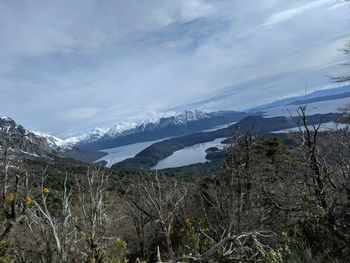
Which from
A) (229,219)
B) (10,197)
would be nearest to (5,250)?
(10,197)

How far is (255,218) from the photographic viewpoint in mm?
17109

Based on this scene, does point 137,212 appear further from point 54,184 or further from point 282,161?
point 54,184

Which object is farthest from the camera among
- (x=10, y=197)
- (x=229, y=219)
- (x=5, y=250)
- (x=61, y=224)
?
(x=10, y=197)

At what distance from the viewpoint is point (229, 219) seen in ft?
49.8

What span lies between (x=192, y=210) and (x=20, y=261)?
1865 cm

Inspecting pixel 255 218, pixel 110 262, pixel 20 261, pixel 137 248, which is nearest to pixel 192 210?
pixel 137 248

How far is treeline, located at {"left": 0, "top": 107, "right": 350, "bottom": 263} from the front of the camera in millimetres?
5523

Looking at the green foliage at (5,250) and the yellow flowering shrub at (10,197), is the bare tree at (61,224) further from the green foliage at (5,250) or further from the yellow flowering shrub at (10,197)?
the yellow flowering shrub at (10,197)

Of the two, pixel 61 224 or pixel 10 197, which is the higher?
pixel 10 197

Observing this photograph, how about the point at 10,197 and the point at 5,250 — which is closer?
the point at 5,250

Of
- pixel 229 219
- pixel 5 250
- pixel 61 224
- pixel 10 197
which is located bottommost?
pixel 229 219

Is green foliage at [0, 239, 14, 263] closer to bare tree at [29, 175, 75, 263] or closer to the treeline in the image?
the treeline

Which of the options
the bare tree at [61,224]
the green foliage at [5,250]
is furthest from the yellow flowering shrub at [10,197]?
the bare tree at [61,224]

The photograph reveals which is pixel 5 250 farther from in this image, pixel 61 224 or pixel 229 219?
pixel 229 219
